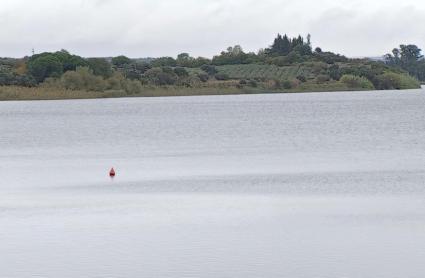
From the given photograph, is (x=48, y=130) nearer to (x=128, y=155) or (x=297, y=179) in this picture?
(x=128, y=155)

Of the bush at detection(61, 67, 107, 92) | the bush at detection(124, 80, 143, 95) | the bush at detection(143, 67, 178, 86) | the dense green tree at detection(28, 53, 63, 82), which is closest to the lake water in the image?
the bush at detection(61, 67, 107, 92)

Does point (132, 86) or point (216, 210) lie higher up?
point (216, 210)

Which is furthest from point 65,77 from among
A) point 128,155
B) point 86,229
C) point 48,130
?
point 86,229

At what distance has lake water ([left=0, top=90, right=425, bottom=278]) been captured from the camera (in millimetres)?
23016

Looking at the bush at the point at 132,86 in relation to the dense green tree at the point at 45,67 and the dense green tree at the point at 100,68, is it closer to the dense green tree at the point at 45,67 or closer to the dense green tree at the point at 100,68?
the dense green tree at the point at 100,68

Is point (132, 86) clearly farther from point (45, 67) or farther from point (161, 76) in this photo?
point (45, 67)

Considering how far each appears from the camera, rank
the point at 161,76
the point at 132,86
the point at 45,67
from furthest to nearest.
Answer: the point at 161,76
the point at 132,86
the point at 45,67

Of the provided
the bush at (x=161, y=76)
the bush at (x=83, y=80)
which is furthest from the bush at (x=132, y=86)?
the bush at (x=83, y=80)

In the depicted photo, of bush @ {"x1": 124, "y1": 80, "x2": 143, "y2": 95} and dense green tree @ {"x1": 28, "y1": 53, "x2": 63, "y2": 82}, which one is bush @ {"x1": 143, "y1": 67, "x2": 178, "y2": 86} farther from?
dense green tree @ {"x1": 28, "y1": 53, "x2": 63, "y2": 82}

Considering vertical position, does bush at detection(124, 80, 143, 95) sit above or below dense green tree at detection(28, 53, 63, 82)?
below

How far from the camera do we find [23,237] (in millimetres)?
26641

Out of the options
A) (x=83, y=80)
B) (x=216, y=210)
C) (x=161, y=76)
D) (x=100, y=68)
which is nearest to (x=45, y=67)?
(x=83, y=80)

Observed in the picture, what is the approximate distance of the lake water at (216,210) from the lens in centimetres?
Answer: 2302

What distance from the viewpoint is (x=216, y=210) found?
3086 cm
